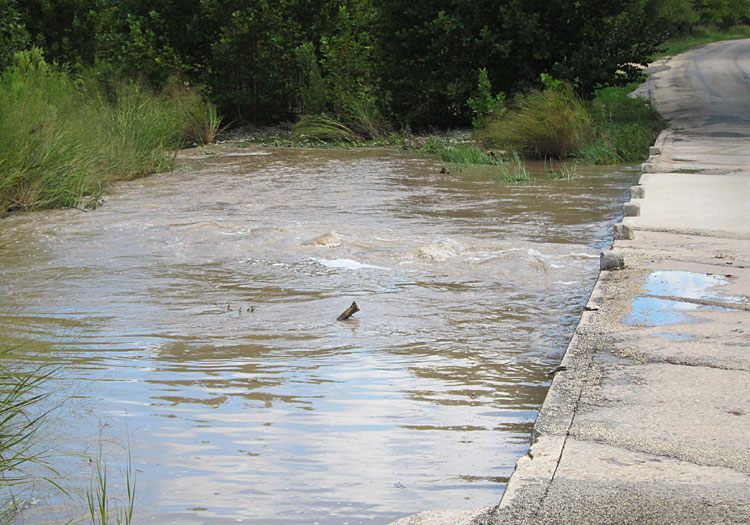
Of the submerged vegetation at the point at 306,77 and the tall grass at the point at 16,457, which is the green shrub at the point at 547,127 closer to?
the submerged vegetation at the point at 306,77

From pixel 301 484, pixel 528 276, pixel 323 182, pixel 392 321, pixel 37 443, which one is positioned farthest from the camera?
pixel 323 182

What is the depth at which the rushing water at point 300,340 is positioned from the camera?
2.87 metres

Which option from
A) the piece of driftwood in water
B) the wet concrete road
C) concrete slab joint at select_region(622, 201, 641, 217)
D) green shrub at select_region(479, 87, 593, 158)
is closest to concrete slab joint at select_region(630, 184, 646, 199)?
concrete slab joint at select_region(622, 201, 641, 217)

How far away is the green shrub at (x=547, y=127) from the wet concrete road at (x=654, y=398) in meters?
5.49

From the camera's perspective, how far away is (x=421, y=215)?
8266 millimetres

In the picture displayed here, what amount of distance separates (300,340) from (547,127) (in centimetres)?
853

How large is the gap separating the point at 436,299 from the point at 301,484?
8.35 feet

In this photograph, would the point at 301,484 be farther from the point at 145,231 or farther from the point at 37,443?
the point at 145,231

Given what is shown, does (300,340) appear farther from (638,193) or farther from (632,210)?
(638,193)

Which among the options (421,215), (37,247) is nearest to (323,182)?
(421,215)

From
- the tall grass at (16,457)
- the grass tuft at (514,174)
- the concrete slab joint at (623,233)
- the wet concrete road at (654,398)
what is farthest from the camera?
the grass tuft at (514,174)

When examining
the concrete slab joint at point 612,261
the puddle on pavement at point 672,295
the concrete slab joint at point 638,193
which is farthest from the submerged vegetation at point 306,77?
the puddle on pavement at point 672,295

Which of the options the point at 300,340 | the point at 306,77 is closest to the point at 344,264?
the point at 300,340

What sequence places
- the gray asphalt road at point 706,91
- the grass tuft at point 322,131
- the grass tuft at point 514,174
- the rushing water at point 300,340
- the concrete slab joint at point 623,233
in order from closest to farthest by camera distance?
the rushing water at point 300,340 → the concrete slab joint at point 623,233 → the grass tuft at point 514,174 → the grass tuft at point 322,131 → the gray asphalt road at point 706,91
